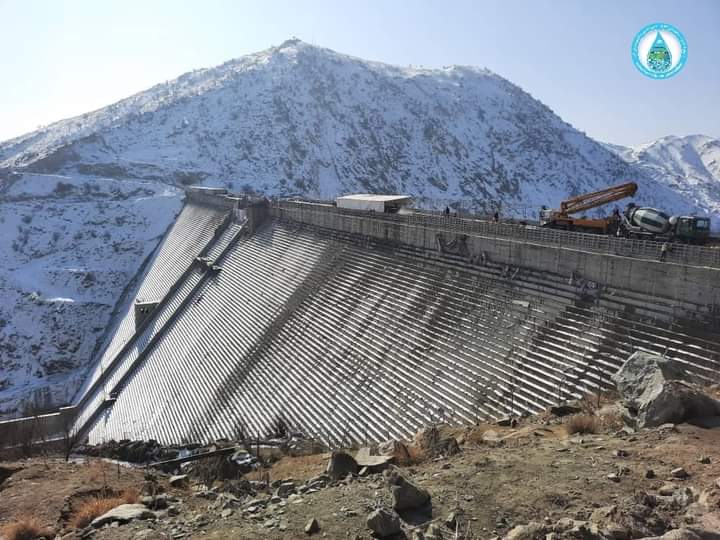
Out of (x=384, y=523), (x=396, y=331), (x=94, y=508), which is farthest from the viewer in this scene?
(x=396, y=331)

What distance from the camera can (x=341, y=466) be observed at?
7910mm

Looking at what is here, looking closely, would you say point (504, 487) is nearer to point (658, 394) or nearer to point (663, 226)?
point (658, 394)

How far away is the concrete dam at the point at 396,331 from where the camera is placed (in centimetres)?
1126

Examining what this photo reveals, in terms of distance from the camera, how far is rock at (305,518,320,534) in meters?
6.02

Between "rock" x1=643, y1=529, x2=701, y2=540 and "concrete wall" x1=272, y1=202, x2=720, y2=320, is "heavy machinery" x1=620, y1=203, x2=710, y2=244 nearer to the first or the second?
"concrete wall" x1=272, y1=202, x2=720, y2=320

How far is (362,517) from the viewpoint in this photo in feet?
20.4

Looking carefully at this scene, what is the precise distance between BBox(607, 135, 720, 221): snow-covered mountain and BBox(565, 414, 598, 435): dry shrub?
13228cm

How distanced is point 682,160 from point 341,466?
199986 mm

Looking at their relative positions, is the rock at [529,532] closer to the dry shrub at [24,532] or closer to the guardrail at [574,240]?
the dry shrub at [24,532]

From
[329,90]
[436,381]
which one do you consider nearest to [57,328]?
[436,381]

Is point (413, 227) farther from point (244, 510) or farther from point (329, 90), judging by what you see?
point (329, 90)

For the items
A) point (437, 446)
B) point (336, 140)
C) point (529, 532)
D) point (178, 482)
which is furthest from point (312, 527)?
point (336, 140)

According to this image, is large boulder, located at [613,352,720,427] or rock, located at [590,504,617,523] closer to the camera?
rock, located at [590,504,617,523]

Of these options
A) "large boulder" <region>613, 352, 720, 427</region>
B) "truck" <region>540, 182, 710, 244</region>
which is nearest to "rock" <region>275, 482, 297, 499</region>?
"large boulder" <region>613, 352, 720, 427</region>
